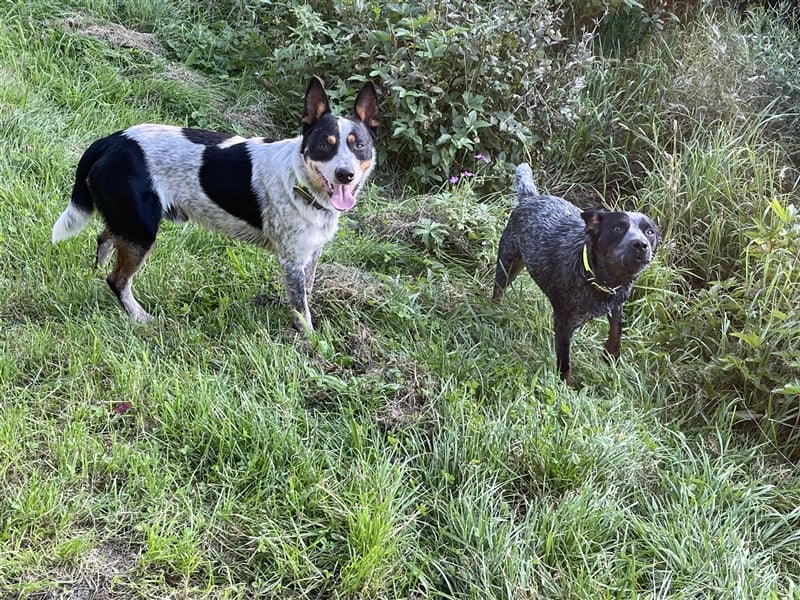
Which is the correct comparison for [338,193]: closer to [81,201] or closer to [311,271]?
[311,271]

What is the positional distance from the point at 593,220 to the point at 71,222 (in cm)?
273

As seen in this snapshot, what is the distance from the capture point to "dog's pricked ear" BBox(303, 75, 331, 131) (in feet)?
11.1

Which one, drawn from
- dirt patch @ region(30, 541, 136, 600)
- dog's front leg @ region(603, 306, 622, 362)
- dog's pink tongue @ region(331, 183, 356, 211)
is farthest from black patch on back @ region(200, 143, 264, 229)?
dog's front leg @ region(603, 306, 622, 362)

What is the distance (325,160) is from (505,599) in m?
2.16

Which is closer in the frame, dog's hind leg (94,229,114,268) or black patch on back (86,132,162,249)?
black patch on back (86,132,162,249)

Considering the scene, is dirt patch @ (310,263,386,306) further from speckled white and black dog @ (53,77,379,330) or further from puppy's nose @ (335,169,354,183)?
puppy's nose @ (335,169,354,183)

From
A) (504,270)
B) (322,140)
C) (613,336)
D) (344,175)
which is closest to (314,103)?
(322,140)

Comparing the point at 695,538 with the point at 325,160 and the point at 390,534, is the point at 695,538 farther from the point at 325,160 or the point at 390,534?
the point at 325,160

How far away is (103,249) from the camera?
3877mm

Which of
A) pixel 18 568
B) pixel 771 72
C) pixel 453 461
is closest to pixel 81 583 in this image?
pixel 18 568

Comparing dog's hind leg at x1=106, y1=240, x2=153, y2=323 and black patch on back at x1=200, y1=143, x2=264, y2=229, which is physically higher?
black patch on back at x1=200, y1=143, x2=264, y2=229

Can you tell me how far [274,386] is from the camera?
315cm

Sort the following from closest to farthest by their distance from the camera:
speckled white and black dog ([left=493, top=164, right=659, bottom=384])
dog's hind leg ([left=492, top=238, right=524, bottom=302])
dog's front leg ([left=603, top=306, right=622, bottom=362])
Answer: speckled white and black dog ([left=493, top=164, right=659, bottom=384]), dog's front leg ([left=603, top=306, right=622, bottom=362]), dog's hind leg ([left=492, top=238, right=524, bottom=302])

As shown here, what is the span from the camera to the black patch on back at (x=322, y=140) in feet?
11.1
